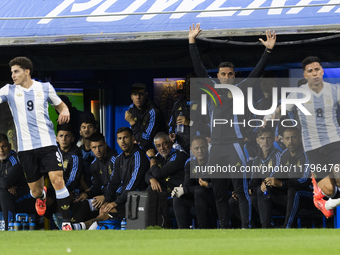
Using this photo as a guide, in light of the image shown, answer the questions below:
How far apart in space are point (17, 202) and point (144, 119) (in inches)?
79.0

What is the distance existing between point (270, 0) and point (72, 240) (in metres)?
3.69

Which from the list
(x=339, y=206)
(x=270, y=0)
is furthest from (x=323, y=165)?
(x=270, y=0)

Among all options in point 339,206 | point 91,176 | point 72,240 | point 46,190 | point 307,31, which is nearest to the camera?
point 72,240

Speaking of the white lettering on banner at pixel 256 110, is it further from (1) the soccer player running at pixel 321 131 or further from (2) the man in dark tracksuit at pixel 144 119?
(2) the man in dark tracksuit at pixel 144 119

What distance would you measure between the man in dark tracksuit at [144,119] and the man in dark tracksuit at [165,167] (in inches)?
13.6

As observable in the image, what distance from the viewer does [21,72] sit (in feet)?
20.4

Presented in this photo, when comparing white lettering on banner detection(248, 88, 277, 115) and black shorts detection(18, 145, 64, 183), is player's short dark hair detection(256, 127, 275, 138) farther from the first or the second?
black shorts detection(18, 145, 64, 183)

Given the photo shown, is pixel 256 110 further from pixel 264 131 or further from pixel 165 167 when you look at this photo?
pixel 165 167

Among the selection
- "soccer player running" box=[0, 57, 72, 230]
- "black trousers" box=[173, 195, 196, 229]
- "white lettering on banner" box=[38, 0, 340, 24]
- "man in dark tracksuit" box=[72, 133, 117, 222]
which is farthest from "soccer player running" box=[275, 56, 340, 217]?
"soccer player running" box=[0, 57, 72, 230]

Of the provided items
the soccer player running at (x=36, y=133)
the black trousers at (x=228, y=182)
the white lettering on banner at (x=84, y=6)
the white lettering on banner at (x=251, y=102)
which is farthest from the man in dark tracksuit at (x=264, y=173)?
the white lettering on banner at (x=84, y=6)

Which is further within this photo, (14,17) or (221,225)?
(14,17)

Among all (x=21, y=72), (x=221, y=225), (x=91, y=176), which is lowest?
(x=221, y=225)

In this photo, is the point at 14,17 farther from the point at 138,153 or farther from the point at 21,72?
the point at 138,153

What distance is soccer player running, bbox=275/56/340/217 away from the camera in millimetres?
5680
